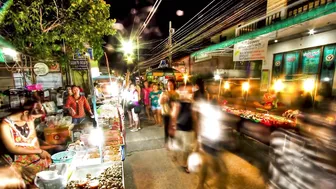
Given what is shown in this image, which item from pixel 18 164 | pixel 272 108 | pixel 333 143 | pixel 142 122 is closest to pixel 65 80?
pixel 142 122

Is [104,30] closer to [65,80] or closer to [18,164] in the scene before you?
[18,164]

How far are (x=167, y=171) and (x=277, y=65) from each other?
963 centimetres

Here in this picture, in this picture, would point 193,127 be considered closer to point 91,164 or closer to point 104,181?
point 104,181

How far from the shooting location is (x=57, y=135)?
5.27 metres

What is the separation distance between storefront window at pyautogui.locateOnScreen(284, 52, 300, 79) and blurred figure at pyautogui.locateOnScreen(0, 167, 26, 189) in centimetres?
1105

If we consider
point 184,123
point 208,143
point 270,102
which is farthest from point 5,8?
point 270,102

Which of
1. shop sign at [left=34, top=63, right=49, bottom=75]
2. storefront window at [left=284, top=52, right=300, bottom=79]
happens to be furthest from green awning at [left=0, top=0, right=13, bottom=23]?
storefront window at [left=284, top=52, right=300, bottom=79]

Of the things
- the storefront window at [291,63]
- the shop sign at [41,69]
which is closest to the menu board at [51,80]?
the shop sign at [41,69]

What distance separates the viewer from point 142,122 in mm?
9227

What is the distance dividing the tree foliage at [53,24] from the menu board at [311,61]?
9.63 m

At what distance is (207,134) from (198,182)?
131cm

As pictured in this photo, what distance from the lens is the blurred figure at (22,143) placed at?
3.02 metres

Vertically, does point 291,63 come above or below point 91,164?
above

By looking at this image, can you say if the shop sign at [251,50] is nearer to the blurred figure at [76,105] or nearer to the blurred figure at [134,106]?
the blurred figure at [134,106]
